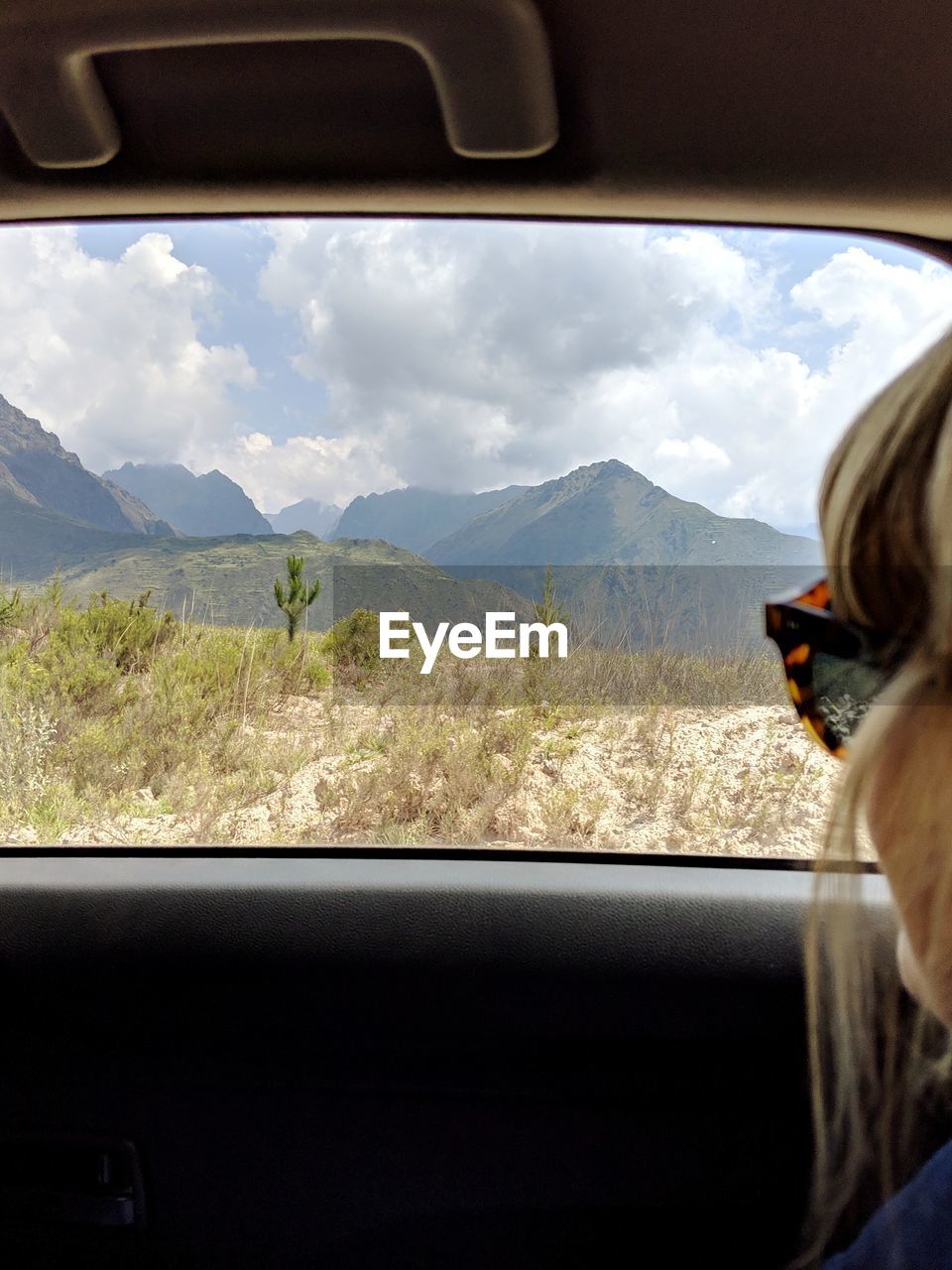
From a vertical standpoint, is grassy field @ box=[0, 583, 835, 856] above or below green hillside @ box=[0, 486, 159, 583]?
below

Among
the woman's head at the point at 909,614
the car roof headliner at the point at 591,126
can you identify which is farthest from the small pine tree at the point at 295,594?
the woman's head at the point at 909,614

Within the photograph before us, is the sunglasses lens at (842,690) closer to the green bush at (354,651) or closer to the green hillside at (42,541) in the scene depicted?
the green bush at (354,651)

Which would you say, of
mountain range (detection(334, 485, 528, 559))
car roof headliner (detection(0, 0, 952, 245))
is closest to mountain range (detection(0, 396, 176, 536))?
mountain range (detection(334, 485, 528, 559))

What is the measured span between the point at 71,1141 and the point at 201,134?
5.40ft

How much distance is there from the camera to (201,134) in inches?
62.0

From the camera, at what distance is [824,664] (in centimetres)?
86

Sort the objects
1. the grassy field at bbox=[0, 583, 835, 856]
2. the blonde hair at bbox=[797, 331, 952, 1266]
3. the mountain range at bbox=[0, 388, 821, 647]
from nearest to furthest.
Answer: the blonde hair at bbox=[797, 331, 952, 1266]
the grassy field at bbox=[0, 583, 835, 856]
the mountain range at bbox=[0, 388, 821, 647]

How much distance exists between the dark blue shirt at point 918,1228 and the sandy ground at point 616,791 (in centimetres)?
120

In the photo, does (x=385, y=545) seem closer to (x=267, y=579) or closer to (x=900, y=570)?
(x=267, y=579)

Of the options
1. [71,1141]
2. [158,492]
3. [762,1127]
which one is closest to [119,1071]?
[71,1141]

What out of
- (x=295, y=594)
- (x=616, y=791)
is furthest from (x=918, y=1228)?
(x=295, y=594)

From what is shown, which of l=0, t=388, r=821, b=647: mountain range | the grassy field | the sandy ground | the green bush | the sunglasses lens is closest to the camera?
the sunglasses lens

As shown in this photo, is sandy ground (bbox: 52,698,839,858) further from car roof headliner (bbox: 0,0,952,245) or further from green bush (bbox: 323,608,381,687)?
car roof headliner (bbox: 0,0,952,245)

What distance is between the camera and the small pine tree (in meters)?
2.89
